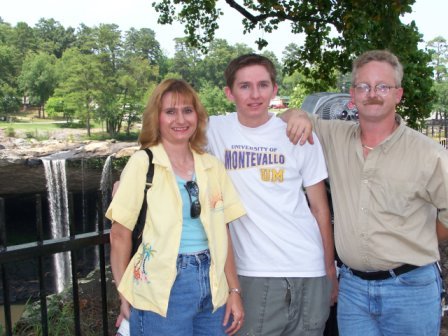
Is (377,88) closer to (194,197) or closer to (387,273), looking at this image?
(387,273)

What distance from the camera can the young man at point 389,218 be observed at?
211cm

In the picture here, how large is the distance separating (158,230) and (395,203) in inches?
42.3

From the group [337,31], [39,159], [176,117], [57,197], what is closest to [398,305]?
[176,117]

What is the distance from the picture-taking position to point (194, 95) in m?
2.12

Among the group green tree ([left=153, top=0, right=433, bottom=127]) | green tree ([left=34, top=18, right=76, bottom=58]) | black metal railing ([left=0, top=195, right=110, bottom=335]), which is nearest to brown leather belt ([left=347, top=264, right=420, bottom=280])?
black metal railing ([left=0, top=195, right=110, bottom=335])

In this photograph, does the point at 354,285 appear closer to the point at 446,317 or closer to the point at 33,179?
the point at 446,317

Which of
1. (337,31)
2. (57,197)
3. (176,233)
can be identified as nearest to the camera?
(176,233)

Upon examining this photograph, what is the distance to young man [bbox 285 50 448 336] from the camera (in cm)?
211

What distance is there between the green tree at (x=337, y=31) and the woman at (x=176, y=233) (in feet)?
14.2

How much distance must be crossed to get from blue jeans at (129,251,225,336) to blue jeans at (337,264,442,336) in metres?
0.71

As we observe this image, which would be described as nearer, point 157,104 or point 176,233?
point 176,233

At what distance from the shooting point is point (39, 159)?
70.9 ft

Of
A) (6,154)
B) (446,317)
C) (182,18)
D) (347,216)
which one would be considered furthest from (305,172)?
(6,154)

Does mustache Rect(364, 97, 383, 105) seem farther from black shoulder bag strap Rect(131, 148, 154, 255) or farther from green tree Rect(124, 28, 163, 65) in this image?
green tree Rect(124, 28, 163, 65)
